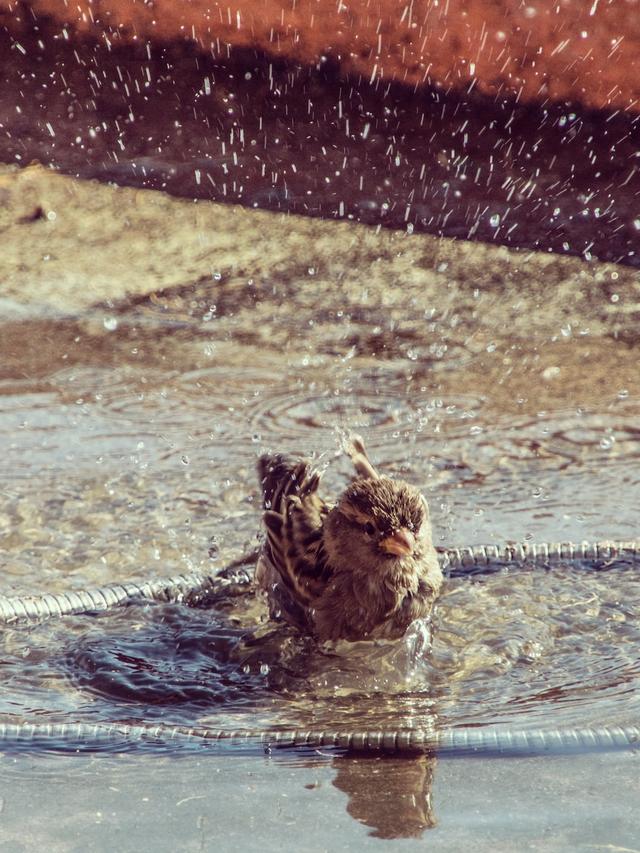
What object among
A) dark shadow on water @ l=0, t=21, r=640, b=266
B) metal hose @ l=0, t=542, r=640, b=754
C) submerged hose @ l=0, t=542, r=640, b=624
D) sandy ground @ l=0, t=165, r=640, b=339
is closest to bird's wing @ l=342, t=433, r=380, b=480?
submerged hose @ l=0, t=542, r=640, b=624

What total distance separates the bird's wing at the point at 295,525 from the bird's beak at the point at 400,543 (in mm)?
274

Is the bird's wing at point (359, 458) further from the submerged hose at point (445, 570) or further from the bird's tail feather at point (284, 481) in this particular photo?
the submerged hose at point (445, 570)

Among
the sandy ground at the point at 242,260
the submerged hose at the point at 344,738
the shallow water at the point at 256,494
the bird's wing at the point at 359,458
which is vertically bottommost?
the sandy ground at the point at 242,260

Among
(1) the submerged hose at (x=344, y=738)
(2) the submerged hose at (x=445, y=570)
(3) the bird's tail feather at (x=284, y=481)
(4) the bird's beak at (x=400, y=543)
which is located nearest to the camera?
(1) the submerged hose at (x=344, y=738)

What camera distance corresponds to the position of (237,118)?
9258mm

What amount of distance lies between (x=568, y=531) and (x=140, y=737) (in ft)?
6.91

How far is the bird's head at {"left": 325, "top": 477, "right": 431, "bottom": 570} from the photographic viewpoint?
3.91 meters

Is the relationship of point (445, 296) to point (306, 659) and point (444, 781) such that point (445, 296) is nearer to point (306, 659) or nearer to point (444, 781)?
point (306, 659)

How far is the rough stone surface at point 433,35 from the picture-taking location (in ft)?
27.4

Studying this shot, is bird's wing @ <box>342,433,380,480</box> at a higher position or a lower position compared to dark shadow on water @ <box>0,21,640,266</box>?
higher

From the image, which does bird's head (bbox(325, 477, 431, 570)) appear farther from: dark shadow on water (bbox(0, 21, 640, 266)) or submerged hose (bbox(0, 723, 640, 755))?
dark shadow on water (bbox(0, 21, 640, 266))

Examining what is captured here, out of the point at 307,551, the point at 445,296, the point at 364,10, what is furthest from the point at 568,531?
the point at 364,10

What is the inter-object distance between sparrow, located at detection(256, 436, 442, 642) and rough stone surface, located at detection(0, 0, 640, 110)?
5.02 meters

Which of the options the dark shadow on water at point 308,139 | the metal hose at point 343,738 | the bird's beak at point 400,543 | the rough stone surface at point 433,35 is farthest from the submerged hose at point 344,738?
the rough stone surface at point 433,35
